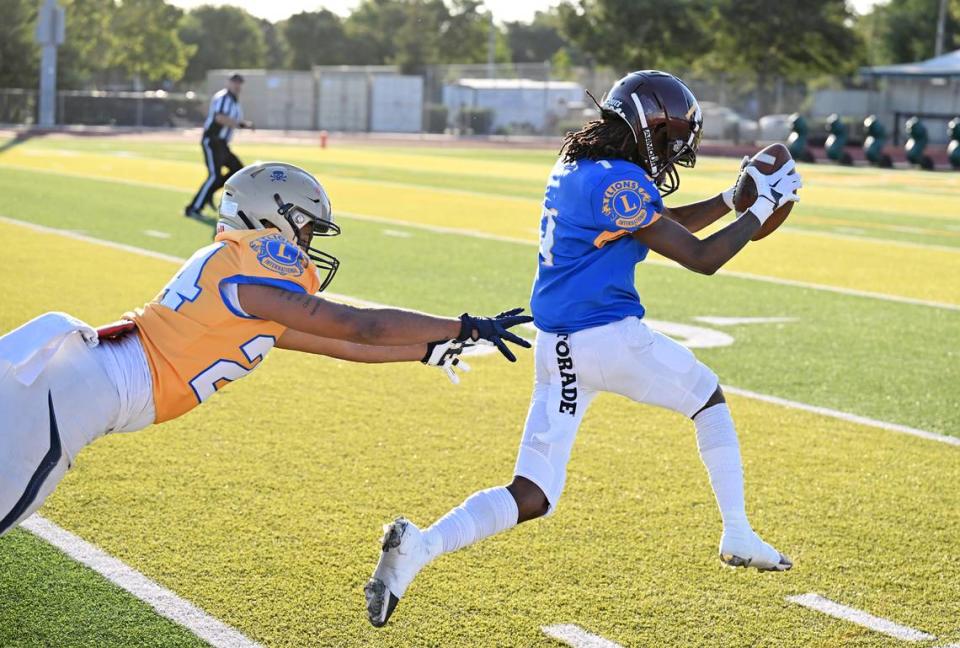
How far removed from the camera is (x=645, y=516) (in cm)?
502

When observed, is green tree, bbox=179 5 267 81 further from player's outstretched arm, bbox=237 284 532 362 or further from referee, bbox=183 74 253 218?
player's outstretched arm, bbox=237 284 532 362

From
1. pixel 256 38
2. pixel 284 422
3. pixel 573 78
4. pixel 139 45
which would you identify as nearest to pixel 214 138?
pixel 284 422

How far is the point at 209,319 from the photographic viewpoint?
11.5 ft

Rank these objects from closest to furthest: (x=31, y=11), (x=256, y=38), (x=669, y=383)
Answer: (x=669, y=383), (x=31, y=11), (x=256, y=38)

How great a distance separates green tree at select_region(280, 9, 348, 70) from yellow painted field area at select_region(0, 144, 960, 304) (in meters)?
58.4

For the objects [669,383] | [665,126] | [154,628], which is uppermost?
[665,126]

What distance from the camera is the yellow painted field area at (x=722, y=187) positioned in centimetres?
1254

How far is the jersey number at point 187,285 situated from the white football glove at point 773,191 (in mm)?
1729

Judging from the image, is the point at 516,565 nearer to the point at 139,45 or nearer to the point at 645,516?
the point at 645,516

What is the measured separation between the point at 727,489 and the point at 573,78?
6199 cm

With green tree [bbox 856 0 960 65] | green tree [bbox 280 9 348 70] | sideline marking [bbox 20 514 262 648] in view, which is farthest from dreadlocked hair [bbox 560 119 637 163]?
green tree [bbox 280 9 348 70]

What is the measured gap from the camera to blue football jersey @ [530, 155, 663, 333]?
12.8 feet

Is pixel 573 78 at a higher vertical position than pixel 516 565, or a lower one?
higher

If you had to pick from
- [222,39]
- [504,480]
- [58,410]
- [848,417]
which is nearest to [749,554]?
[504,480]
